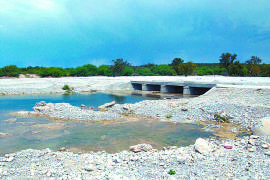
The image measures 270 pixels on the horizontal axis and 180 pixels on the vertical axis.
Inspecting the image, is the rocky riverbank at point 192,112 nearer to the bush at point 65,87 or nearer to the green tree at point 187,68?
the bush at point 65,87

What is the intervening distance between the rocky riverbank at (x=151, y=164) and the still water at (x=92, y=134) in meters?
2.00

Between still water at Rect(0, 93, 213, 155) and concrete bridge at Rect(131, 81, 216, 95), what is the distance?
2129 centimetres

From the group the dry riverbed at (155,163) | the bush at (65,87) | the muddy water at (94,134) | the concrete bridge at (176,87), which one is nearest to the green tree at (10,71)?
the bush at (65,87)

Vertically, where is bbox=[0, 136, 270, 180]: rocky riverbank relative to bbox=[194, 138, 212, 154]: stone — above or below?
below

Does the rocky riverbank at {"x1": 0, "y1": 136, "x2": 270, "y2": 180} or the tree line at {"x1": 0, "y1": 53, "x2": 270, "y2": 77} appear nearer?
the rocky riverbank at {"x1": 0, "y1": 136, "x2": 270, "y2": 180}

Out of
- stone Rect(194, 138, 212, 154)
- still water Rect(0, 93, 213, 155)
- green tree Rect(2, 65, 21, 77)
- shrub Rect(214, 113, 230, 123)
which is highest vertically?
green tree Rect(2, 65, 21, 77)

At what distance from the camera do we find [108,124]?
19.1 m

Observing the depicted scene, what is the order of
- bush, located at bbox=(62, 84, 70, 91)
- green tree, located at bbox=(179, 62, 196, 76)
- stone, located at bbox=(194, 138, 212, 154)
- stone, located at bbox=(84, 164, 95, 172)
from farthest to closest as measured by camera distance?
green tree, located at bbox=(179, 62, 196, 76) < bush, located at bbox=(62, 84, 70, 91) < stone, located at bbox=(194, 138, 212, 154) < stone, located at bbox=(84, 164, 95, 172)

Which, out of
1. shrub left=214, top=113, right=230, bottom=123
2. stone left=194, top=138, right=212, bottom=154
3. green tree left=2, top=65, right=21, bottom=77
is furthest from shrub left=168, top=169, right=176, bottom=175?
green tree left=2, top=65, right=21, bottom=77

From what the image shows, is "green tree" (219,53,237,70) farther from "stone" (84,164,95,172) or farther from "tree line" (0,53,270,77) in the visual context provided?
"stone" (84,164,95,172)

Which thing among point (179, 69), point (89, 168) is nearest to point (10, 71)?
point (179, 69)

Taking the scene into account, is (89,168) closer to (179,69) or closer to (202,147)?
(202,147)

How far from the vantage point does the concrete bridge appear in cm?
4127

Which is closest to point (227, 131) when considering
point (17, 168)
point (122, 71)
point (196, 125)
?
point (196, 125)
